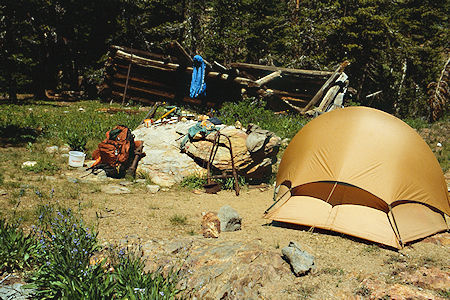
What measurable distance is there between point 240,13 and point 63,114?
1506cm

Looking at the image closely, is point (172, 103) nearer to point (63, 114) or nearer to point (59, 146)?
point (63, 114)

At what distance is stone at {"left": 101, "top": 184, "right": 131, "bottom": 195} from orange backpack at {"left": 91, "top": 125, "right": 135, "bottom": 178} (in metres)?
0.65

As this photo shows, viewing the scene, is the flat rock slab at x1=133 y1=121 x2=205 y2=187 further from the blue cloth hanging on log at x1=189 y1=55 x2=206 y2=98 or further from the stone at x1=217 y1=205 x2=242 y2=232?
the blue cloth hanging on log at x1=189 y1=55 x2=206 y2=98

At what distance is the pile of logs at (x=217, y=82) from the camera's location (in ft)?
43.9

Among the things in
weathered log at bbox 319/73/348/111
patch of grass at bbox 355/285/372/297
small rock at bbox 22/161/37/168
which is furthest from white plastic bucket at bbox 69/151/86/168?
weathered log at bbox 319/73/348/111

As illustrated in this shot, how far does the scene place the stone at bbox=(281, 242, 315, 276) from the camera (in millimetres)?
3719

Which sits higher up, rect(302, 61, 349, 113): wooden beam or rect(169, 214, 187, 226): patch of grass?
rect(302, 61, 349, 113): wooden beam

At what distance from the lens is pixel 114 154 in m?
7.35

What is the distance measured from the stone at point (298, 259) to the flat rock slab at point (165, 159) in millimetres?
3972

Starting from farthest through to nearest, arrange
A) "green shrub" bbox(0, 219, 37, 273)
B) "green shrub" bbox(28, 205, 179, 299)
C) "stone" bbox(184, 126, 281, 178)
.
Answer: "stone" bbox(184, 126, 281, 178) → "green shrub" bbox(0, 219, 37, 273) → "green shrub" bbox(28, 205, 179, 299)

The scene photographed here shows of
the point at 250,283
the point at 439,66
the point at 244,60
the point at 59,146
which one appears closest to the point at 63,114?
the point at 59,146

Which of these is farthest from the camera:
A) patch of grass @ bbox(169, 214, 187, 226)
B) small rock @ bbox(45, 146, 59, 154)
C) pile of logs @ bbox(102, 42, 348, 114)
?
pile of logs @ bbox(102, 42, 348, 114)

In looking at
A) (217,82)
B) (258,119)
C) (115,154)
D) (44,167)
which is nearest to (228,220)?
(115,154)

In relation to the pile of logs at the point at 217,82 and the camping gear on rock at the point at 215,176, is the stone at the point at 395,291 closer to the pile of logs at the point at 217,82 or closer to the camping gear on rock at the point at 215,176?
the camping gear on rock at the point at 215,176
